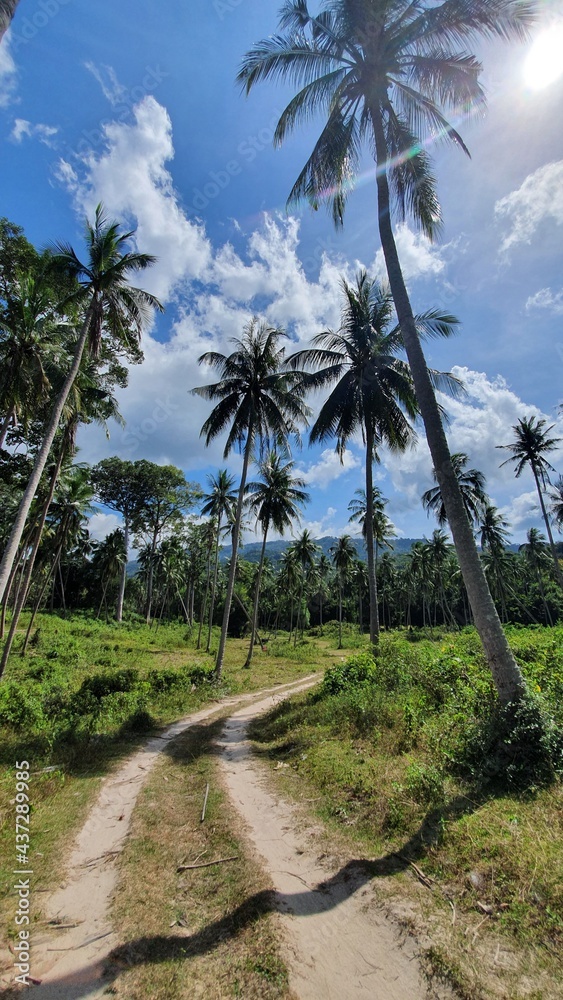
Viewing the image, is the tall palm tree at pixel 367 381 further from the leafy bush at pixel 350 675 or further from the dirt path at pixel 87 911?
the dirt path at pixel 87 911

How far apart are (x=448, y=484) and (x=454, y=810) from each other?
4.42 metres

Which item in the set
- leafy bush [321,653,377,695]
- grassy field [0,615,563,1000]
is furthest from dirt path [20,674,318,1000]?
leafy bush [321,653,377,695]

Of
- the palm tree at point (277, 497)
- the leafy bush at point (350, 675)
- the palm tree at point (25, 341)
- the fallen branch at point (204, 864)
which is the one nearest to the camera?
the fallen branch at point (204, 864)

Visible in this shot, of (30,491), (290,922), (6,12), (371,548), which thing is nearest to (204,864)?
(290,922)

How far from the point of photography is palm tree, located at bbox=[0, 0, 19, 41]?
5.37 meters

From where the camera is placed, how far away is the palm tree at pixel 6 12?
537cm

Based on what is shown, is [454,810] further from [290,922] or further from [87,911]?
[87,911]

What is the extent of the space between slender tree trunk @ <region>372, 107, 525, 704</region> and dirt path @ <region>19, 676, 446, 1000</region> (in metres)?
3.37

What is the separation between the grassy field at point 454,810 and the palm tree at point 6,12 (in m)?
11.2

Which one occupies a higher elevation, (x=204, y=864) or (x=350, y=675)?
(x=350, y=675)

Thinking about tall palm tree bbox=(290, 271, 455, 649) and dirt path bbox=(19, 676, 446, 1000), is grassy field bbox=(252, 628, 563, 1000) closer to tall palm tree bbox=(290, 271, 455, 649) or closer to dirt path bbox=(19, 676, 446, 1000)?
dirt path bbox=(19, 676, 446, 1000)

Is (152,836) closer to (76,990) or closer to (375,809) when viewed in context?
(76,990)

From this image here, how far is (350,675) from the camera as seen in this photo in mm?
12023

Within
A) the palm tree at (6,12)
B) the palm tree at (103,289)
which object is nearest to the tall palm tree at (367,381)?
the palm tree at (103,289)
